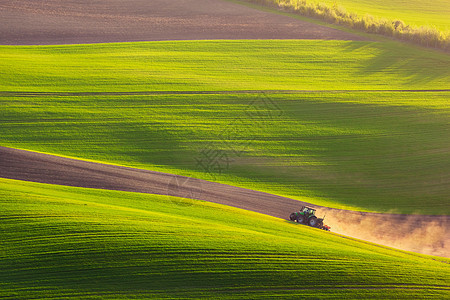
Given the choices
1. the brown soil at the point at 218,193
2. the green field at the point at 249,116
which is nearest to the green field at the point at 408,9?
the green field at the point at 249,116

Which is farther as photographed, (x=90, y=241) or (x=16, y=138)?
(x=16, y=138)

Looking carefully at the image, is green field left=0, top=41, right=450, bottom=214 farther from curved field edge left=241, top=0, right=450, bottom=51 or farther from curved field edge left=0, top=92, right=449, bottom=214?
curved field edge left=241, top=0, right=450, bottom=51

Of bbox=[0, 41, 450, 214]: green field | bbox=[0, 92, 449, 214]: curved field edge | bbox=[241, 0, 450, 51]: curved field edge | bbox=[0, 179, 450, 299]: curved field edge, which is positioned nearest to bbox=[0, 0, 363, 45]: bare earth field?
bbox=[0, 41, 450, 214]: green field

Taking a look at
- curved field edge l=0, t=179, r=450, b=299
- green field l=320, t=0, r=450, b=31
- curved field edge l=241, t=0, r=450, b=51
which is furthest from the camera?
green field l=320, t=0, r=450, b=31

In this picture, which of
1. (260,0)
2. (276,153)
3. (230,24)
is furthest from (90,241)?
(260,0)

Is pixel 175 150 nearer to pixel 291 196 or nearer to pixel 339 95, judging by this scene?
pixel 291 196
